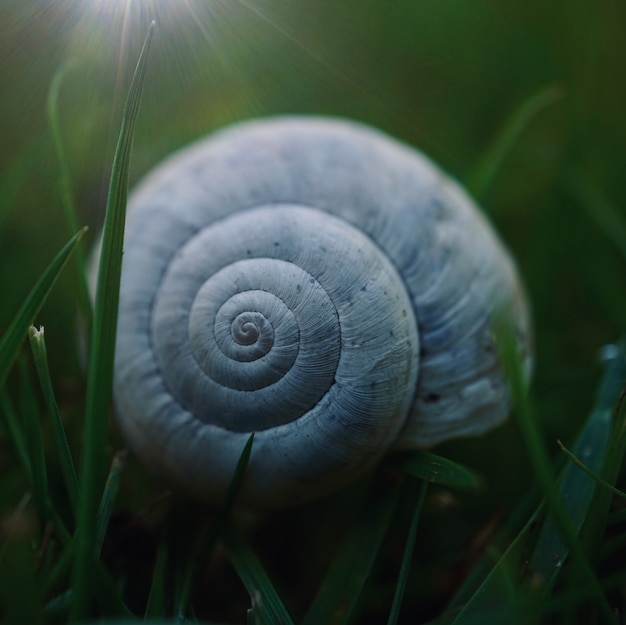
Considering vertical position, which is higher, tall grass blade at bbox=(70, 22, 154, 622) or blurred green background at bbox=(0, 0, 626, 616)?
blurred green background at bbox=(0, 0, 626, 616)

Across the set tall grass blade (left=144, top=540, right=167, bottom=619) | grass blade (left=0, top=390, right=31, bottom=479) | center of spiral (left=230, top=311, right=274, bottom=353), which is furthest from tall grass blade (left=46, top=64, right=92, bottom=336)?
tall grass blade (left=144, top=540, right=167, bottom=619)

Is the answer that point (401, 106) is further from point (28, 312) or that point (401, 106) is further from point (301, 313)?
point (28, 312)

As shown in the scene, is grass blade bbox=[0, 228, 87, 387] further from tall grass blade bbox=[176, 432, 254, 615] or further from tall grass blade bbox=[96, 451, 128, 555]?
tall grass blade bbox=[176, 432, 254, 615]

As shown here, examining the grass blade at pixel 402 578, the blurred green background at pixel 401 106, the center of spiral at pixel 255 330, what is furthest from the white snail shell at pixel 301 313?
the blurred green background at pixel 401 106

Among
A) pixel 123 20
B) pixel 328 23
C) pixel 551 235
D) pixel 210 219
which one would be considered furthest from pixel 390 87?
pixel 210 219

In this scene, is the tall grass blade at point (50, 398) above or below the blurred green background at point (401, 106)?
below

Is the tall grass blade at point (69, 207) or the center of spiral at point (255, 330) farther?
the tall grass blade at point (69, 207)

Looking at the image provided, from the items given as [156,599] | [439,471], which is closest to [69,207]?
[156,599]

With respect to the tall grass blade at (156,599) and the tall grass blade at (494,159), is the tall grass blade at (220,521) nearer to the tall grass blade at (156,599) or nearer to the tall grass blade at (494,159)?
the tall grass blade at (156,599)
